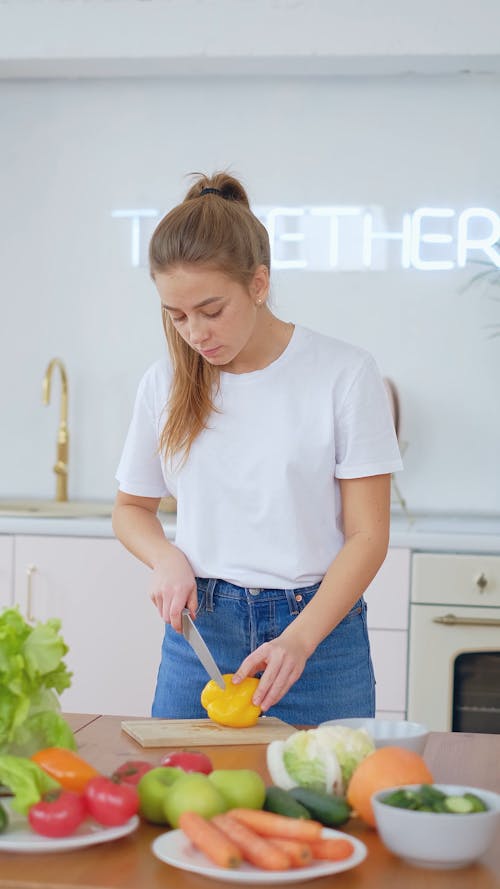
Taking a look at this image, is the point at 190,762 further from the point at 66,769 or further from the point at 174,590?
the point at 174,590

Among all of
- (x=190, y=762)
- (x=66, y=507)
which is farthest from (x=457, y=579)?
(x=190, y=762)

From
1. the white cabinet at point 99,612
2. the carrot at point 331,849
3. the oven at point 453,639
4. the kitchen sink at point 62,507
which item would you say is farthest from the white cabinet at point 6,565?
the carrot at point 331,849

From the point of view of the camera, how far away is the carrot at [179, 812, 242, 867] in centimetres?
100

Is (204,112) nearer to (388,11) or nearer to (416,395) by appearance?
Answer: (388,11)

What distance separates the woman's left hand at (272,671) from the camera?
1521mm

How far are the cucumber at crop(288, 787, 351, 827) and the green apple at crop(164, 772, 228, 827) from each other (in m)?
0.09

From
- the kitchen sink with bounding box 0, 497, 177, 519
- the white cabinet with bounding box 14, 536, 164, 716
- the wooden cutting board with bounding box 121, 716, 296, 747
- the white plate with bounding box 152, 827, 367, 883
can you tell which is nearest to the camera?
the white plate with bounding box 152, 827, 367, 883

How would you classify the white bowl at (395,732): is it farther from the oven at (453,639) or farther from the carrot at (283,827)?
the oven at (453,639)

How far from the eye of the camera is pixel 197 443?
1812mm

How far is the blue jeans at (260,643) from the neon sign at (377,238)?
6.21 ft

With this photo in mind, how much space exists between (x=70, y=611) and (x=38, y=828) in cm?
205

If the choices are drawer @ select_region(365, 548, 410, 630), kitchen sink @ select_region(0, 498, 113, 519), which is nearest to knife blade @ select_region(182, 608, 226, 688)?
drawer @ select_region(365, 548, 410, 630)

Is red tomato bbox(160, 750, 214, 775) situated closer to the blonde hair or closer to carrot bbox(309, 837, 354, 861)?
carrot bbox(309, 837, 354, 861)

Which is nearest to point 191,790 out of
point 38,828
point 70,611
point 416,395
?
point 38,828
